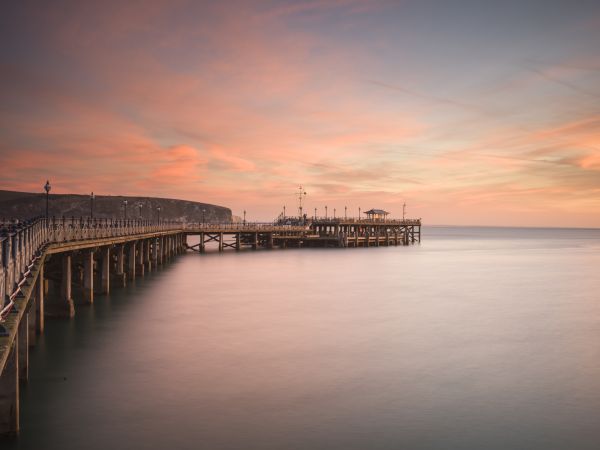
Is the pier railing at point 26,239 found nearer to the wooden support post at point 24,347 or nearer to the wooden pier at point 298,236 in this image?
the wooden support post at point 24,347

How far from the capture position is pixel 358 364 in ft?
70.7

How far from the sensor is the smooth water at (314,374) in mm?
14555

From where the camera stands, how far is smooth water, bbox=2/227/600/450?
14.6m

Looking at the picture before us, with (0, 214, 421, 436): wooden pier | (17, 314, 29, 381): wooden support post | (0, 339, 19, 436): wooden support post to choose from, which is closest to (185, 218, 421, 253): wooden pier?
(0, 214, 421, 436): wooden pier

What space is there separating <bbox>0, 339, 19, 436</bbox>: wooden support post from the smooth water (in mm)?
608

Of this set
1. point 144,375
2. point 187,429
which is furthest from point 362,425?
point 144,375

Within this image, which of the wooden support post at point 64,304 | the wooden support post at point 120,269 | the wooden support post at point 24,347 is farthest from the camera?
the wooden support post at point 120,269

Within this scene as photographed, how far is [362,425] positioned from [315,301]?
24367mm

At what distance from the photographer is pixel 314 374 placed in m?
20.0

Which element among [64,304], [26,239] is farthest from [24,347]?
[64,304]

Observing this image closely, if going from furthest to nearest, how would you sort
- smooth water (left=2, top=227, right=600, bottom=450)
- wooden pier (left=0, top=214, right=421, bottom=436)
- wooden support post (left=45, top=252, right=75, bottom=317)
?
wooden support post (left=45, top=252, right=75, bottom=317), smooth water (left=2, top=227, right=600, bottom=450), wooden pier (left=0, top=214, right=421, bottom=436)

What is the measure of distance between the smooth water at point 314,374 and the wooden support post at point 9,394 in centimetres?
61

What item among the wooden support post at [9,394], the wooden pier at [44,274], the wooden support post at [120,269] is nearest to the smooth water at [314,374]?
the wooden support post at [9,394]

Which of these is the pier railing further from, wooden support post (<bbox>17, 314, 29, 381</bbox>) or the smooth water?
the smooth water
